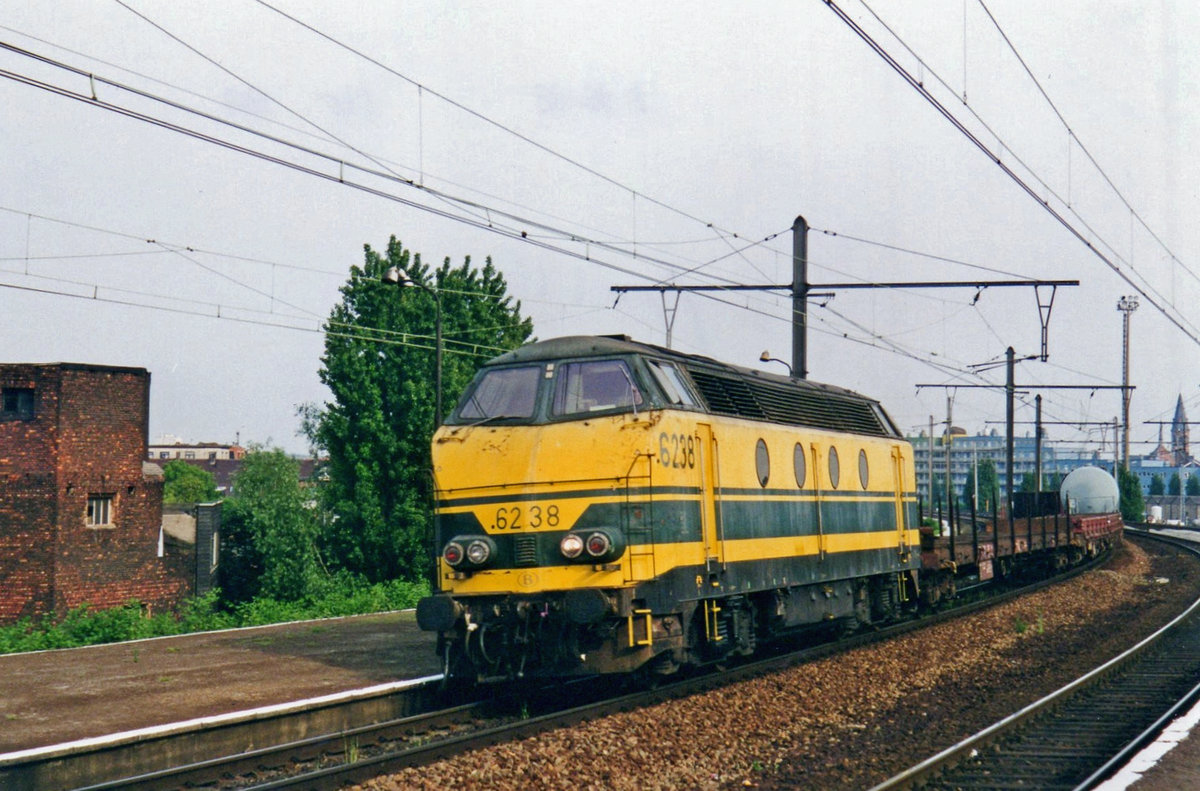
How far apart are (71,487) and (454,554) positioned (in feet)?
80.6

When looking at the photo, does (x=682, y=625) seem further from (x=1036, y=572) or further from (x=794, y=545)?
(x=1036, y=572)

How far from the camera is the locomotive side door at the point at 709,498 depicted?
13695mm

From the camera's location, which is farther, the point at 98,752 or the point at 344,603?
the point at 344,603

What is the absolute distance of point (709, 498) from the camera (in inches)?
546

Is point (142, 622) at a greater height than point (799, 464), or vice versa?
point (799, 464)

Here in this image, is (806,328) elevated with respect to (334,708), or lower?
elevated

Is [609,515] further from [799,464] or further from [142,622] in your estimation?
[142,622]

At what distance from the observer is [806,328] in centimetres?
2514

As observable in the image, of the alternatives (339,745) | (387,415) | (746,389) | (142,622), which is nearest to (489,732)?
(339,745)

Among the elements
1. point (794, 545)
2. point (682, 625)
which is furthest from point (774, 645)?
point (682, 625)

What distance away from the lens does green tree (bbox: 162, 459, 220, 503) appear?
10362 centimetres

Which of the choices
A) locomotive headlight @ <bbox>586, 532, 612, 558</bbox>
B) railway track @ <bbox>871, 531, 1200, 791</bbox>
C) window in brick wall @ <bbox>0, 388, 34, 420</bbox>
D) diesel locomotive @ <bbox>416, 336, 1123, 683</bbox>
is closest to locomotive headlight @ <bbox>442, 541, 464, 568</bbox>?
diesel locomotive @ <bbox>416, 336, 1123, 683</bbox>

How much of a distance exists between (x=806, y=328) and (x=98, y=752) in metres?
17.8

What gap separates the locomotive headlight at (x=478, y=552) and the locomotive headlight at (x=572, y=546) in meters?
0.87
